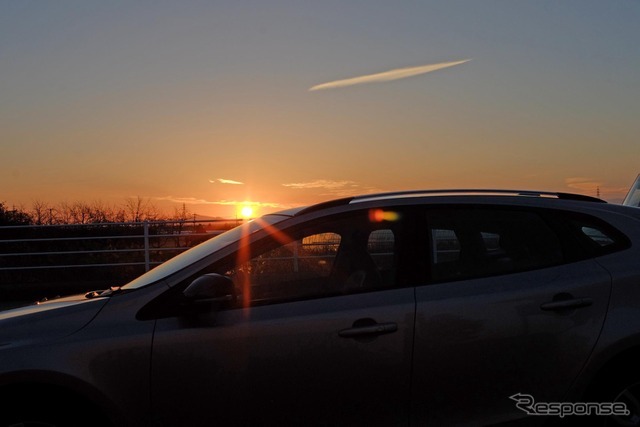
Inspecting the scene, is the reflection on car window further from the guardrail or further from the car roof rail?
the guardrail

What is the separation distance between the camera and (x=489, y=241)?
159 inches

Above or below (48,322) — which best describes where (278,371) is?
below

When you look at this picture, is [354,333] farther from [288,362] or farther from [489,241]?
[489,241]

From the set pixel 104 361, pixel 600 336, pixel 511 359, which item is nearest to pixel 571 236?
pixel 600 336

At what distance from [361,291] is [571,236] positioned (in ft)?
4.49

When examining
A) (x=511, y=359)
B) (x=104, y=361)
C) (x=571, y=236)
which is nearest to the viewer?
(x=104, y=361)

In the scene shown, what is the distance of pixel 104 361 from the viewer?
11.3ft

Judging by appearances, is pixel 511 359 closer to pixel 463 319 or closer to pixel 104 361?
pixel 463 319

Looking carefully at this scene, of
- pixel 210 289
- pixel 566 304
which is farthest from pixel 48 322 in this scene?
pixel 566 304

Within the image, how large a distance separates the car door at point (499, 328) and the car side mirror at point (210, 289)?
3.40ft

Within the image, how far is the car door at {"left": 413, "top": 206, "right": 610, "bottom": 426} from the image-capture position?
11.8ft

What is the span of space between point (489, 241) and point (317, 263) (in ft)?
3.45

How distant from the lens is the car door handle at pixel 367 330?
354cm

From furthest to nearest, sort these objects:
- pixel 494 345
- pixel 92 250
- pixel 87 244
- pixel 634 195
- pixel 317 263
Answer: pixel 87 244 < pixel 92 250 < pixel 634 195 < pixel 317 263 < pixel 494 345
